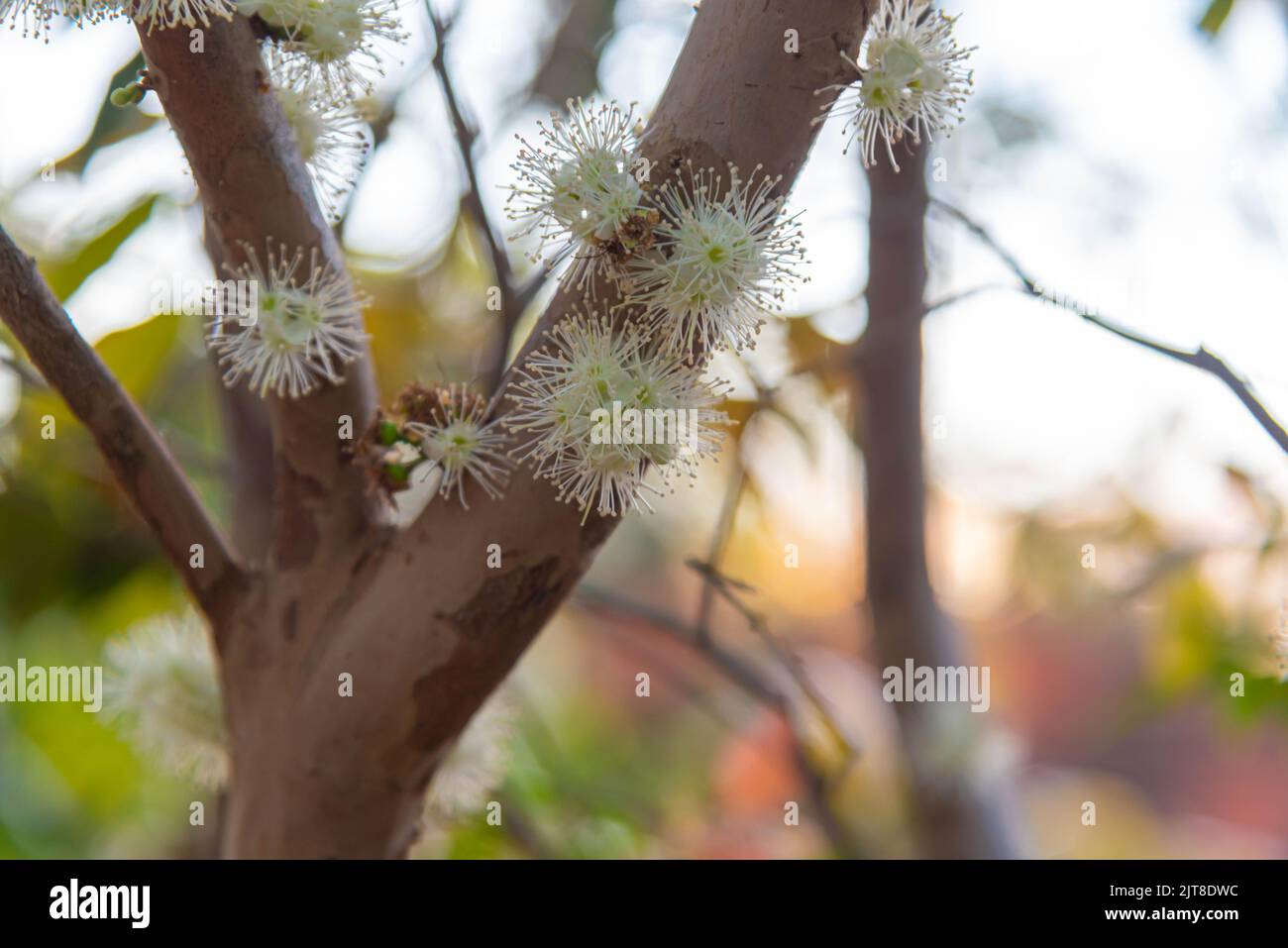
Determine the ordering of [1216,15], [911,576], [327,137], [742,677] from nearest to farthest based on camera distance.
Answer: [327,137] < [1216,15] < [742,677] < [911,576]

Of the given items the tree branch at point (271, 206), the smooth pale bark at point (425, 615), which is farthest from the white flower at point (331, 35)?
the smooth pale bark at point (425, 615)

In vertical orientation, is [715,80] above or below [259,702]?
above

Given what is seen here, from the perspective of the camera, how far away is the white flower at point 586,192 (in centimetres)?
37

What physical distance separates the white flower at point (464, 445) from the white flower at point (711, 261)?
0.27ft

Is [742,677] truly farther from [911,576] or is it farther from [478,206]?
[478,206]

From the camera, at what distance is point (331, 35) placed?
41 cm

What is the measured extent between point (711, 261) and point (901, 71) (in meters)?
0.12

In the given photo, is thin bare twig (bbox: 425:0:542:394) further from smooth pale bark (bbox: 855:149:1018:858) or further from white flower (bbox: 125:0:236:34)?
smooth pale bark (bbox: 855:149:1018:858)

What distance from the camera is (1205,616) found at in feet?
2.89

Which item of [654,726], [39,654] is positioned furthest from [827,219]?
[654,726]

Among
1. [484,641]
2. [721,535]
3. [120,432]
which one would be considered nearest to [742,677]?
[721,535]
